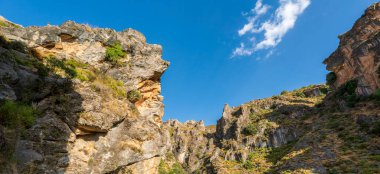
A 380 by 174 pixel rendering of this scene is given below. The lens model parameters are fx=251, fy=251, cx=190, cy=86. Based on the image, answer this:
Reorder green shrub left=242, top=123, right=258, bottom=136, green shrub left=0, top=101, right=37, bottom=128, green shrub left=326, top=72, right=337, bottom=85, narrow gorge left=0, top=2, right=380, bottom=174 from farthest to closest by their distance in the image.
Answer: green shrub left=242, top=123, right=258, bottom=136
green shrub left=326, top=72, right=337, bottom=85
narrow gorge left=0, top=2, right=380, bottom=174
green shrub left=0, top=101, right=37, bottom=128

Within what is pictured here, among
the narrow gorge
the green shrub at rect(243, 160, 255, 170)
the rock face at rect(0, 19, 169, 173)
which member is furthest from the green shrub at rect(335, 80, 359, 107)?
the rock face at rect(0, 19, 169, 173)

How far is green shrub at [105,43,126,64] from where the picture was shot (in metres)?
20.6

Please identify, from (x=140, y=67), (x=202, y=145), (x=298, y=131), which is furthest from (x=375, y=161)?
(x=202, y=145)

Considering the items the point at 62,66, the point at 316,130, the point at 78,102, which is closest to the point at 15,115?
the point at 78,102

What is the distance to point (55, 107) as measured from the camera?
13.0 meters

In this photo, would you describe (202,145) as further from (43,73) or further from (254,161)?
(43,73)

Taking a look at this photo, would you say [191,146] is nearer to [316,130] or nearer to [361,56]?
[316,130]

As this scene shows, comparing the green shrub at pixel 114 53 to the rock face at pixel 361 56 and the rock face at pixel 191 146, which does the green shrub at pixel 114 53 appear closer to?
the rock face at pixel 361 56

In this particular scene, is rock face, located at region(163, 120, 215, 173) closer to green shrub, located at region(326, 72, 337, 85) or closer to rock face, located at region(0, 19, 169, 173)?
green shrub, located at region(326, 72, 337, 85)

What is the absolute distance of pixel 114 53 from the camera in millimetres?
20781

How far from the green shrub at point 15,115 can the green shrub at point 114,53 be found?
9528 millimetres

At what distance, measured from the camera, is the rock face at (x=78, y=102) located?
11648 millimetres

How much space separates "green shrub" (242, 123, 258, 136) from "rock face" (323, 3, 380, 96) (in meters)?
26.5

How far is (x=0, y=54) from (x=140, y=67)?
33.5ft
